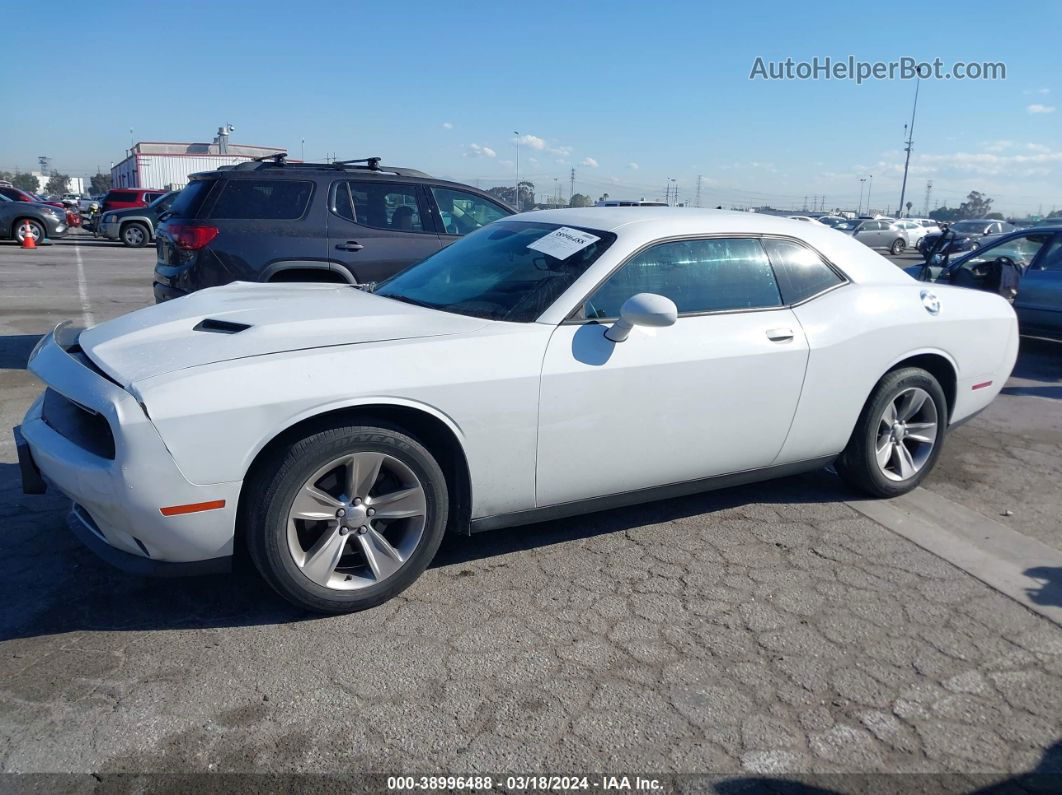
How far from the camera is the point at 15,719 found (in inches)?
101

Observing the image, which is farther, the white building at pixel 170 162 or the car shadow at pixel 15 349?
the white building at pixel 170 162

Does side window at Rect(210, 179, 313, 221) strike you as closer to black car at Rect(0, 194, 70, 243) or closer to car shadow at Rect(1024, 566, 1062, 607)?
car shadow at Rect(1024, 566, 1062, 607)

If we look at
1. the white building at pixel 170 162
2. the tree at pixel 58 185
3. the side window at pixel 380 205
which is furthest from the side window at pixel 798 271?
the tree at pixel 58 185

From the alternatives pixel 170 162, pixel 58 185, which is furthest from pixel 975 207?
pixel 58 185

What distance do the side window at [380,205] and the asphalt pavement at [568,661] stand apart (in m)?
3.73

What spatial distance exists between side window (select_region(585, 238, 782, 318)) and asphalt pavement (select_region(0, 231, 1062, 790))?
3.77ft

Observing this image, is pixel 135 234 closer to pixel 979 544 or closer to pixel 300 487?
pixel 300 487

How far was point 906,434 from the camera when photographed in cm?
463

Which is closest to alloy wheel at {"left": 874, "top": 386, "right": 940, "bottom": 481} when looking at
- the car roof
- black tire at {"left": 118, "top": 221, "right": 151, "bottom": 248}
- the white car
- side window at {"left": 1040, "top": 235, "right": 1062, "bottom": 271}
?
the white car

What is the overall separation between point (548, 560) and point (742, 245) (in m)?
1.87

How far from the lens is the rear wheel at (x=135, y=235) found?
2375 cm

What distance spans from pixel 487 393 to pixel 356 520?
71 cm

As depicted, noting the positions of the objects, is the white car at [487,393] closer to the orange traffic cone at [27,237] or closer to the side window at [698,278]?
the side window at [698,278]

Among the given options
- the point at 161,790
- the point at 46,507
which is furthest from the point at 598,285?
the point at 46,507
